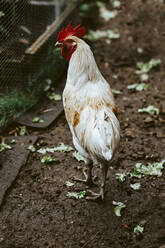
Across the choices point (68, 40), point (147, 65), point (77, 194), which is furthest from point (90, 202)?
point (147, 65)

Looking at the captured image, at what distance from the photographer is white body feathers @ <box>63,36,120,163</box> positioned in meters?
3.00

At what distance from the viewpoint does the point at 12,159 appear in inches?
169

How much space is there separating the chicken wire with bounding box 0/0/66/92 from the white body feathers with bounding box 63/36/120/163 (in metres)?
1.43

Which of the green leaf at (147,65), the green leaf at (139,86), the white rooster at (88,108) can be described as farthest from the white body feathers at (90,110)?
the green leaf at (147,65)

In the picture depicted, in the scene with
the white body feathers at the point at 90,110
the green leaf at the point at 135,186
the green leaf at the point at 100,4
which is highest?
the white body feathers at the point at 90,110

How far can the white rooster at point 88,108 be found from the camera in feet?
9.87

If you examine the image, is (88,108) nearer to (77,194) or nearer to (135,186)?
(77,194)

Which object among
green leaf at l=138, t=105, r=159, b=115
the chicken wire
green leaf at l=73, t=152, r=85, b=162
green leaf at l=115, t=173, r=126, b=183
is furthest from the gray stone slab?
green leaf at l=138, t=105, r=159, b=115

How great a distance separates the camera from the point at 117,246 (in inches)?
128

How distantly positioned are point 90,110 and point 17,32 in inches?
89.8

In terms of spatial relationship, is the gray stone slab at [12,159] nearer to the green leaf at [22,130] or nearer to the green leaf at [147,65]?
the green leaf at [22,130]

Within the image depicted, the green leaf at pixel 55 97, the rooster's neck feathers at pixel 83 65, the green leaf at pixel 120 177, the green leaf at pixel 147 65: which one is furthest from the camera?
the green leaf at pixel 147 65

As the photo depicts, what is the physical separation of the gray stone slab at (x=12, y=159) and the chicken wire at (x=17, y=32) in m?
0.93

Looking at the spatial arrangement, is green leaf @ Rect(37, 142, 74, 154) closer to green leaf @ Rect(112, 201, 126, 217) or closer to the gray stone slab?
the gray stone slab
